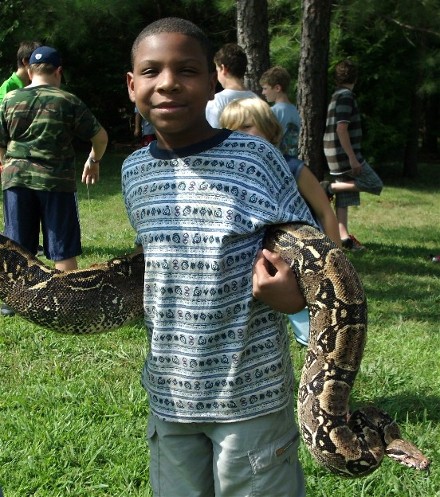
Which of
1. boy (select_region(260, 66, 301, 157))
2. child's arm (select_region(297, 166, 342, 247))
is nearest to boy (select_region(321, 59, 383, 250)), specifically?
boy (select_region(260, 66, 301, 157))

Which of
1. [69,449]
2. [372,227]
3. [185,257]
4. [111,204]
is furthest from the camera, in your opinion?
[111,204]

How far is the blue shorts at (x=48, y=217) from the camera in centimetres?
698

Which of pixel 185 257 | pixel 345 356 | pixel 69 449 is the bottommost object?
pixel 69 449

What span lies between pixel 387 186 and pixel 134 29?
875cm

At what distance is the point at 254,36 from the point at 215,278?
8225 millimetres

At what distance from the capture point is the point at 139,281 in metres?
3.42

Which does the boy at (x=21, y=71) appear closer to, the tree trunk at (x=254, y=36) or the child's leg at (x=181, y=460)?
the tree trunk at (x=254, y=36)

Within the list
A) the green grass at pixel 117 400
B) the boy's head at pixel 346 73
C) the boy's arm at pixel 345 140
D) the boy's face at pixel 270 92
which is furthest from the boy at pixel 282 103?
the green grass at pixel 117 400

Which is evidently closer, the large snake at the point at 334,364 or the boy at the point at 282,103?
the large snake at the point at 334,364

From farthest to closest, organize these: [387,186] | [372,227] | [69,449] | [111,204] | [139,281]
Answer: [387,186]
[111,204]
[372,227]
[69,449]
[139,281]

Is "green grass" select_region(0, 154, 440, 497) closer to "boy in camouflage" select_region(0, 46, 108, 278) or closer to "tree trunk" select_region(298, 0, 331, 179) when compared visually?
"boy in camouflage" select_region(0, 46, 108, 278)

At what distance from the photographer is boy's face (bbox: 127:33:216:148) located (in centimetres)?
275

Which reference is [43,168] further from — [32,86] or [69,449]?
[69,449]

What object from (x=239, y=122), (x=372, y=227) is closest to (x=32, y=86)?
(x=239, y=122)
